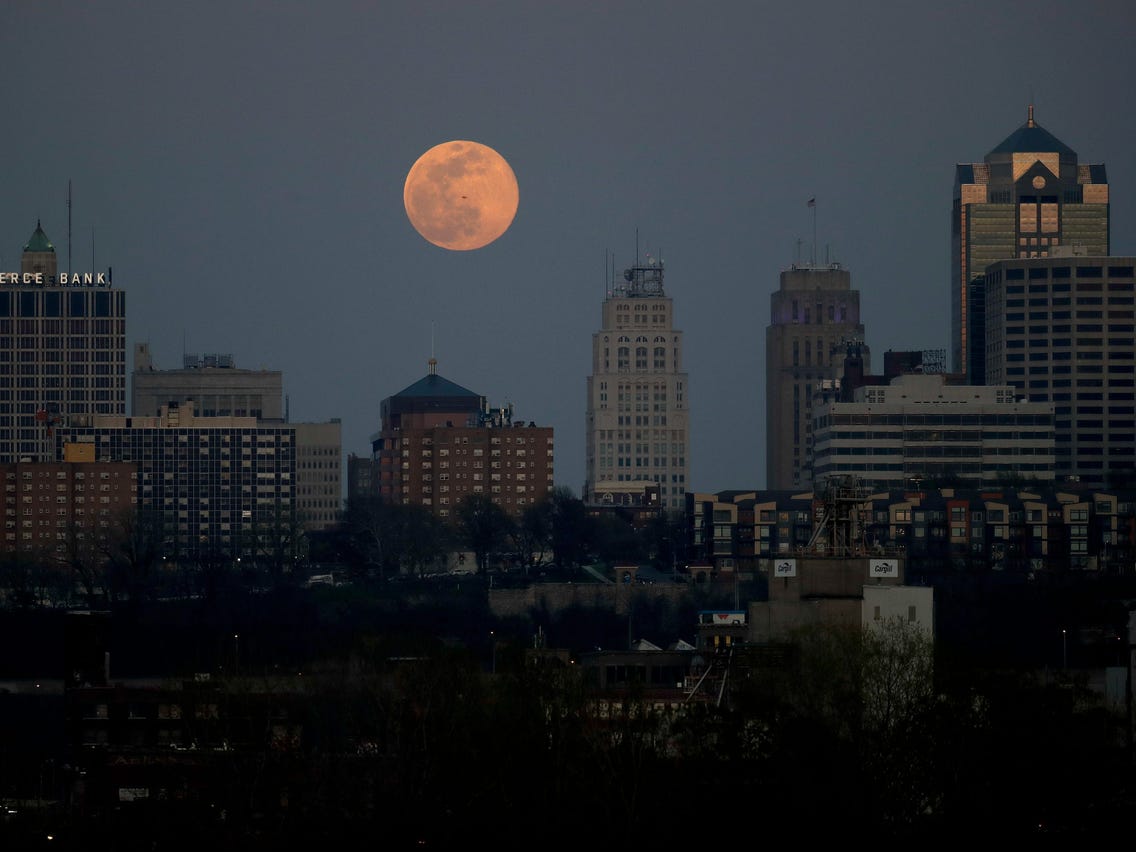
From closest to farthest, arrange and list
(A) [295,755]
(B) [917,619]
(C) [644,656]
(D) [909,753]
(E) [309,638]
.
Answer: (D) [909,753] < (A) [295,755] < (B) [917,619] < (C) [644,656] < (E) [309,638]

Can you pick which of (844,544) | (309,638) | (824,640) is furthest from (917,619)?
(309,638)

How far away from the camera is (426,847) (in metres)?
86.0

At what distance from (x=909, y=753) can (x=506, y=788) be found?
1261cm

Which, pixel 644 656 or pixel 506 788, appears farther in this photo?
pixel 644 656

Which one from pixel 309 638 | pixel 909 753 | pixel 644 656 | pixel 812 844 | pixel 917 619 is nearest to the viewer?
pixel 812 844

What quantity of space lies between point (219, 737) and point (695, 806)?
103 ft

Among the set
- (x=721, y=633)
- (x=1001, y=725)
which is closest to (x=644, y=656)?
(x=721, y=633)

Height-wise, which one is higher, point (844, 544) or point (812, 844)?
point (844, 544)

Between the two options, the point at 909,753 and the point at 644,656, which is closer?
the point at 909,753

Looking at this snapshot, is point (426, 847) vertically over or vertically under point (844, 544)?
under

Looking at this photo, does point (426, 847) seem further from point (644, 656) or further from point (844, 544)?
point (644, 656)

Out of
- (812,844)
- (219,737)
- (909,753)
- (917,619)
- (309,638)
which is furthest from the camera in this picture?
(309,638)

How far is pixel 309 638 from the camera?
7308 inches

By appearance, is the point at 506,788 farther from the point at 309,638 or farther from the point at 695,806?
the point at 309,638
